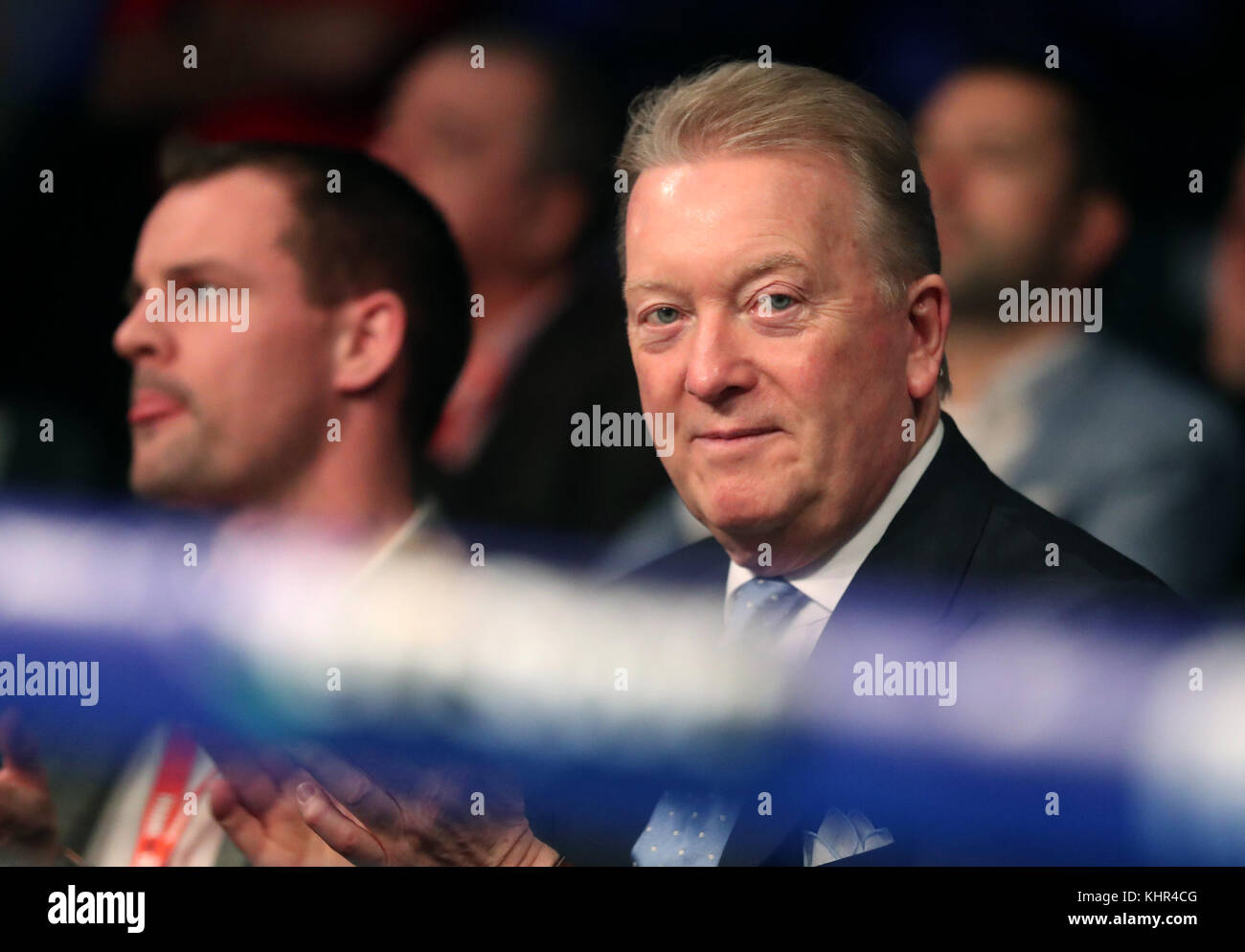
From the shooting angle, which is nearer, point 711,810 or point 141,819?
point 711,810

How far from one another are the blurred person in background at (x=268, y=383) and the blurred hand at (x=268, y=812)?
0.01m

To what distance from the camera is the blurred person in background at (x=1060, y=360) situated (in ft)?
12.5

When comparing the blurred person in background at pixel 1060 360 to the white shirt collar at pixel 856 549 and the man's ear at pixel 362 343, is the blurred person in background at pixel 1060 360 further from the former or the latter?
the man's ear at pixel 362 343

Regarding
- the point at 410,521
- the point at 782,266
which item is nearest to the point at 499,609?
the point at 410,521

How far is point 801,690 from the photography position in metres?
3.77

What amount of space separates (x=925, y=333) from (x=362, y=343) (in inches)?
53.2

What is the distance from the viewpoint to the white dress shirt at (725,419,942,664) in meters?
3.66

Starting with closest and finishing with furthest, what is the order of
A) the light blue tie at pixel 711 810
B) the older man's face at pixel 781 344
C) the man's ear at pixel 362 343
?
the older man's face at pixel 781 344 → the light blue tie at pixel 711 810 → the man's ear at pixel 362 343

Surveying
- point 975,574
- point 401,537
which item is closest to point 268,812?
point 401,537

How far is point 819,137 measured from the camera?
364 cm

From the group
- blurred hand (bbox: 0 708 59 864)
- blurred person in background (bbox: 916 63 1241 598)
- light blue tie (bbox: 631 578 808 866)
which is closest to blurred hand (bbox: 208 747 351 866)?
blurred hand (bbox: 0 708 59 864)

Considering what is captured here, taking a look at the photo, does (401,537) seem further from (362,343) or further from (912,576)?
(912,576)

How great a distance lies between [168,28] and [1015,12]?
209cm

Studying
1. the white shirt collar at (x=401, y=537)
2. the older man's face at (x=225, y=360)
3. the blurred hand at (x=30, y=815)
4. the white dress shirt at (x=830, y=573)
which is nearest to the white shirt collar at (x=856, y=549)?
the white dress shirt at (x=830, y=573)
